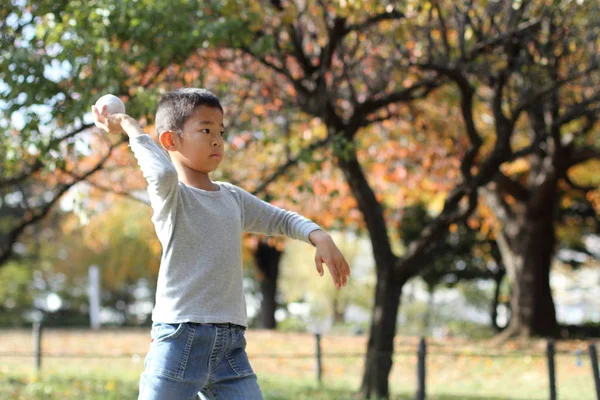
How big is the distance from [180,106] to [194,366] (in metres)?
1.03

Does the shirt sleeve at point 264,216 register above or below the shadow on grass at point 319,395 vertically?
above

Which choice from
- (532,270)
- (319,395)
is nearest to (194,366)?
(319,395)

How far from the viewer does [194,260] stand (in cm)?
331

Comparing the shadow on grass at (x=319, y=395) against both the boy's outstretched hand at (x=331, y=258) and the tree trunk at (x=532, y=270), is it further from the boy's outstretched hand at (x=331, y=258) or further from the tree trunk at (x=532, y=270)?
the tree trunk at (x=532, y=270)

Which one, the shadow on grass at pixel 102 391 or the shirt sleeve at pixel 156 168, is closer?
the shirt sleeve at pixel 156 168

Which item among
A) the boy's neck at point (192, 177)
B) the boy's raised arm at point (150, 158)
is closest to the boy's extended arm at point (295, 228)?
the boy's neck at point (192, 177)

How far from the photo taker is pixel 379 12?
364 inches

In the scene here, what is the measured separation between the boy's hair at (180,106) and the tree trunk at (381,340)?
6.86 m

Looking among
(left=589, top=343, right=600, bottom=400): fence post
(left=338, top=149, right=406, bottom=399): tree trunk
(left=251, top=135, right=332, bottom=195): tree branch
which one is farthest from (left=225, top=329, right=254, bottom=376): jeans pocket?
(left=338, top=149, right=406, bottom=399): tree trunk

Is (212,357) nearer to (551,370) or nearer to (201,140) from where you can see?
(201,140)

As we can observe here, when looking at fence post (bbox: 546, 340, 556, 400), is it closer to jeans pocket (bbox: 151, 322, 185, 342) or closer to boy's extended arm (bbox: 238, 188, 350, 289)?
boy's extended arm (bbox: 238, 188, 350, 289)

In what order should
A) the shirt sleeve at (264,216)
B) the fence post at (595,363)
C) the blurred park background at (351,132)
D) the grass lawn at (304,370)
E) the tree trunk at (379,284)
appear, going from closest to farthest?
the shirt sleeve at (264,216) → the blurred park background at (351,132) → the fence post at (595,363) → the tree trunk at (379,284) → the grass lawn at (304,370)

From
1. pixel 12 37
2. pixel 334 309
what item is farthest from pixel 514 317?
pixel 334 309

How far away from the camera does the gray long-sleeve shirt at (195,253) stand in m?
3.24
